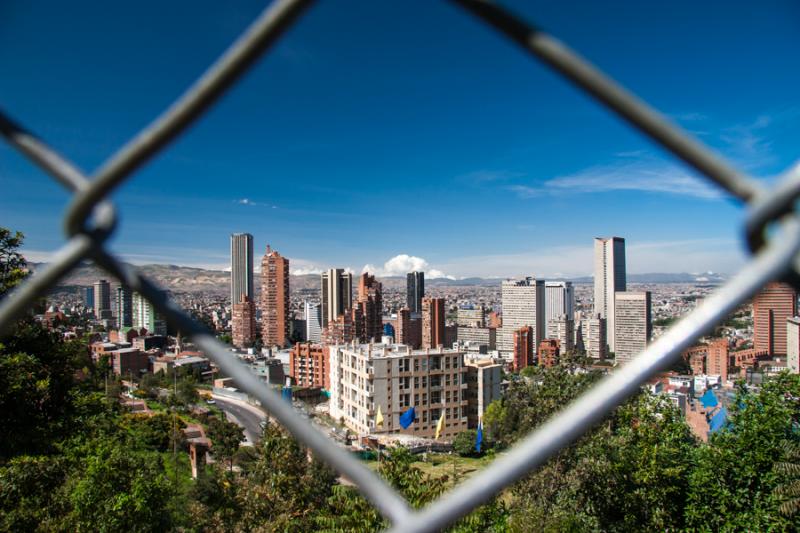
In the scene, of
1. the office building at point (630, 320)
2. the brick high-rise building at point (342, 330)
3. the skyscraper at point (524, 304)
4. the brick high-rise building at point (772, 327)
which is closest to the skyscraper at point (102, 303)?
the brick high-rise building at point (342, 330)

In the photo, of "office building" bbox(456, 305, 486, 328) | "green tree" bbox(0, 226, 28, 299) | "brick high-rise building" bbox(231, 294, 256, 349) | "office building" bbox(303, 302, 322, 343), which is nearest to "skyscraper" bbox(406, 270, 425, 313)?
"office building" bbox(456, 305, 486, 328)

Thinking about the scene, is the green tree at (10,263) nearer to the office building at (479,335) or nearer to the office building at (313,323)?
the office building at (479,335)

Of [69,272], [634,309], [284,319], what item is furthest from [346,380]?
[634,309]

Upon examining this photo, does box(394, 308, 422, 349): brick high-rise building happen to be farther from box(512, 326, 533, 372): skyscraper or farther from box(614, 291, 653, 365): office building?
box(614, 291, 653, 365): office building

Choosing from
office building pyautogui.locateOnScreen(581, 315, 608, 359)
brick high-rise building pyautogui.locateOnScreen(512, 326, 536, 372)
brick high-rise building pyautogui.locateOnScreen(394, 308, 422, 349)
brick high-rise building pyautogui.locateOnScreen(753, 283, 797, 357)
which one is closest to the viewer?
brick high-rise building pyautogui.locateOnScreen(753, 283, 797, 357)

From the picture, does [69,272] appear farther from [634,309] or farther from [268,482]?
[634,309]

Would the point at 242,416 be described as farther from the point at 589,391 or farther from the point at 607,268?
the point at 607,268

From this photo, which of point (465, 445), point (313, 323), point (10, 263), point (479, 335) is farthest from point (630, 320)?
point (10, 263)
